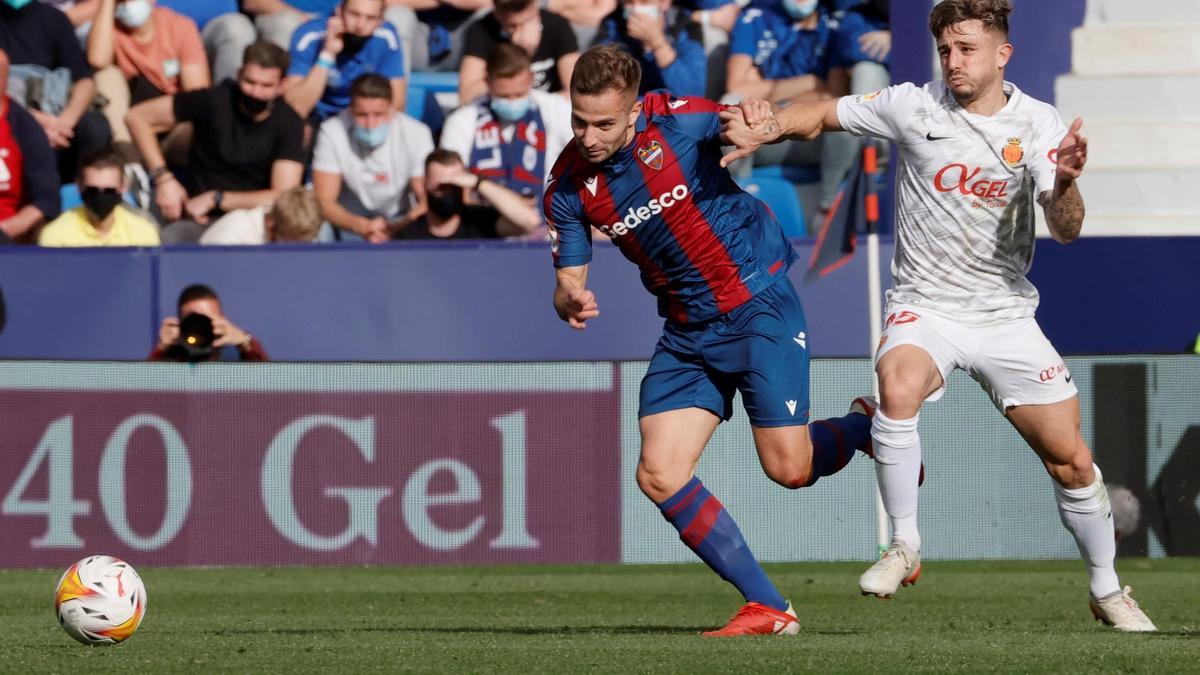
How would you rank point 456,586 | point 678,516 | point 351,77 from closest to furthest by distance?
point 678,516 → point 456,586 → point 351,77

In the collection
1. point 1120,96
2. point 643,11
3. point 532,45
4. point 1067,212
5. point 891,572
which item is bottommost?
point 891,572

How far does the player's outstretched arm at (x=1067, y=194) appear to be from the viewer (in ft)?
21.7

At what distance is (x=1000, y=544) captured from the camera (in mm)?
11727

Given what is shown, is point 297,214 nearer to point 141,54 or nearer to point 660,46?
point 141,54

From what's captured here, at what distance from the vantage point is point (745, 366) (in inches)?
295

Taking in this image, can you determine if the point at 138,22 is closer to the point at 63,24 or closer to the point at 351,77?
the point at 63,24

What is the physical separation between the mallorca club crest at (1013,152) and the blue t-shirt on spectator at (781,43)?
767 centimetres

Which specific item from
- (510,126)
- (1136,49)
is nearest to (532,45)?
(510,126)

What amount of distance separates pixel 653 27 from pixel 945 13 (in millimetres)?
7515

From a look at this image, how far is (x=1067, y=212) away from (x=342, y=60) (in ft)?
29.7

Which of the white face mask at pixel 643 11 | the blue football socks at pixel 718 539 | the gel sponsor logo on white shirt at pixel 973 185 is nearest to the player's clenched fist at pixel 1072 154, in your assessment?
the gel sponsor logo on white shirt at pixel 973 185

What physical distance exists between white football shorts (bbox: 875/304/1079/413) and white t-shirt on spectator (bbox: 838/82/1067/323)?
0.06 metres

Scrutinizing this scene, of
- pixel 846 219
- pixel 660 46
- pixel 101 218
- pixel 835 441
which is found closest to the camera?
pixel 835 441

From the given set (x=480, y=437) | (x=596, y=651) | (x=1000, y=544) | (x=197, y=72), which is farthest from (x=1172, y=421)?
(x=197, y=72)
